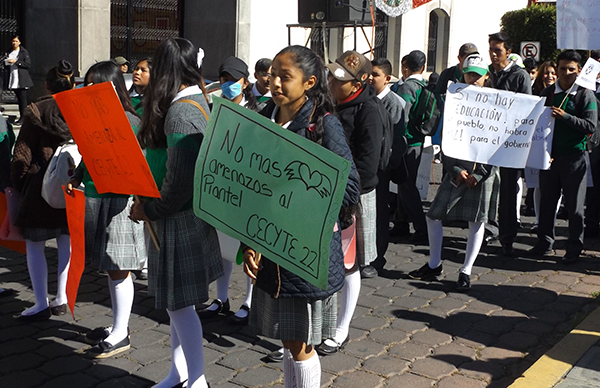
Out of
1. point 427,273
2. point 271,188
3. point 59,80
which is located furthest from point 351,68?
point 427,273

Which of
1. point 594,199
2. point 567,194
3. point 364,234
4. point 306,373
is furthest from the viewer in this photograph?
point 594,199

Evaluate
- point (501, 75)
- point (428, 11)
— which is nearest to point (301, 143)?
point (501, 75)

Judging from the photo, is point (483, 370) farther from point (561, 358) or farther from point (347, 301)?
point (347, 301)

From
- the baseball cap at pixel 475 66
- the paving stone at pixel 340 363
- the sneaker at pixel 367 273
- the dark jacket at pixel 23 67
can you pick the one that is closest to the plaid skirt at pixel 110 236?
the paving stone at pixel 340 363

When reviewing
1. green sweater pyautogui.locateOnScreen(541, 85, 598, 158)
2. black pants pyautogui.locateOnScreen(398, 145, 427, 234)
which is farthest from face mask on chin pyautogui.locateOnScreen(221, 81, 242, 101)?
green sweater pyautogui.locateOnScreen(541, 85, 598, 158)

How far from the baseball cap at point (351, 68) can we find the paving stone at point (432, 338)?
1750 millimetres

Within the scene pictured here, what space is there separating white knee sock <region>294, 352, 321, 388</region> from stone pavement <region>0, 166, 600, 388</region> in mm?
912

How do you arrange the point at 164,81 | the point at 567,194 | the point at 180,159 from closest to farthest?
1. the point at 180,159
2. the point at 164,81
3. the point at 567,194

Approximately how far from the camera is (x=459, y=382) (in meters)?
4.18

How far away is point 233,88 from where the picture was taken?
6234 millimetres

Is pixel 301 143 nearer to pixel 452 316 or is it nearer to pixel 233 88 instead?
pixel 452 316

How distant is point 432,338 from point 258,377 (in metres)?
1.32

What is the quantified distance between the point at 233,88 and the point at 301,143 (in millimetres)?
3620

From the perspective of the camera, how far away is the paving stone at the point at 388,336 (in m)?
4.80
